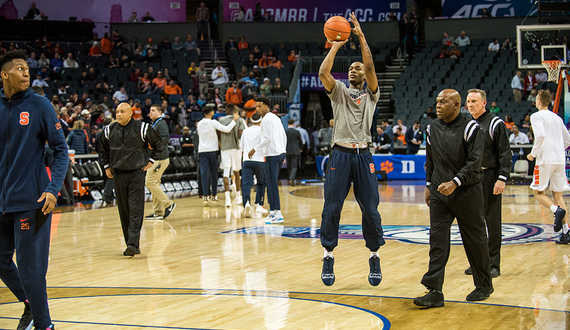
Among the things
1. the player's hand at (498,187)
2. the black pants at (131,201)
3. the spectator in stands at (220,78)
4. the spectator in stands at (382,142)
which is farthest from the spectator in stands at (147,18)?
the player's hand at (498,187)

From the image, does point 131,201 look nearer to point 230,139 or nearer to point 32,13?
point 230,139

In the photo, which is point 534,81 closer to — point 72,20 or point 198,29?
point 198,29

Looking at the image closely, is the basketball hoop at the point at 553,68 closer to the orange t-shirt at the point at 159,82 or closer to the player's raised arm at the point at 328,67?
the player's raised arm at the point at 328,67

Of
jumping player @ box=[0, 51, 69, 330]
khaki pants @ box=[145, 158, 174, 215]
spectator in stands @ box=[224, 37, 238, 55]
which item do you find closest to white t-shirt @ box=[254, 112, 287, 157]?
khaki pants @ box=[145, 158, 174, 215]

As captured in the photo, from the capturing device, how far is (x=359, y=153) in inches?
215

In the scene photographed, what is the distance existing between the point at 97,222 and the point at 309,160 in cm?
1478

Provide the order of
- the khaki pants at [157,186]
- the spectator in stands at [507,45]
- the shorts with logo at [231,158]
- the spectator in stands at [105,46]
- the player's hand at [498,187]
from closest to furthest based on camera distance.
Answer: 1. the player's hand at [498,187]
2. the khaki pants at [157,186]
3. the shorts with logo at [231,158]
4. the spectator in stands at [507,45]
5. the spectator in stands at [105,46]

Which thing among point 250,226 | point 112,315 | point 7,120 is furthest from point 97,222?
point 7,120

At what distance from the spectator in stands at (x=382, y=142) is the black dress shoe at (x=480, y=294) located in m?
13.8

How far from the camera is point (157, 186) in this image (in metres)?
10.4

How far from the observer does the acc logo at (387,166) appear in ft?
60.4

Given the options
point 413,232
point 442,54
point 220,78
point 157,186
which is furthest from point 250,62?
point 413,232

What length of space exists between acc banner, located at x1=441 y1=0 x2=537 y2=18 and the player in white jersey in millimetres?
21089

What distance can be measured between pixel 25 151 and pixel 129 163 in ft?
11.2
